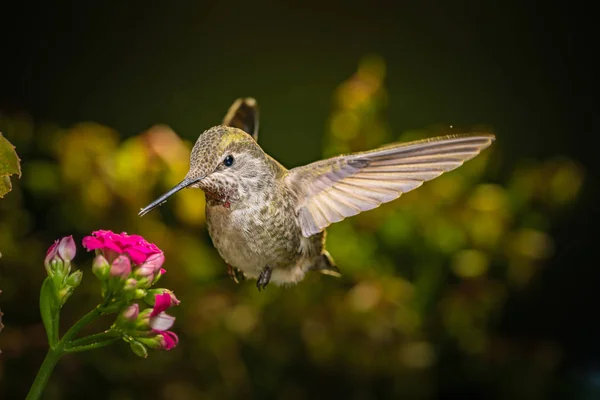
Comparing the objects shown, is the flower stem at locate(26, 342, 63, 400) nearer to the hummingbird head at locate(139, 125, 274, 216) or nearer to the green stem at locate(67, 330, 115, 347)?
the green stem at locate(67, 330, 115, 347)

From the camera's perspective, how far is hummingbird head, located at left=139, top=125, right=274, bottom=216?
1.30ft

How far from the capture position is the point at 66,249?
0.54m

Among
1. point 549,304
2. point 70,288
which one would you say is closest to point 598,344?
point 549,304

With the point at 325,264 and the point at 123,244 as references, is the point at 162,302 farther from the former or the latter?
the point at 325,264

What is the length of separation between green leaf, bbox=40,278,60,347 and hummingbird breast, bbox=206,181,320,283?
117mm

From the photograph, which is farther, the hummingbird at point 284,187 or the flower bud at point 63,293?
the flower bud at point 63,293

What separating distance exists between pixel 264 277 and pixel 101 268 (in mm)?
117

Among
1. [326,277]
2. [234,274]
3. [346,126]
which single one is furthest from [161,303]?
[326,277]

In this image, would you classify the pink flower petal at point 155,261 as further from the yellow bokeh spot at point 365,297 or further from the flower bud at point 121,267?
the yellow bokeh spot at point 365,297

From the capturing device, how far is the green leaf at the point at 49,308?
51 cm

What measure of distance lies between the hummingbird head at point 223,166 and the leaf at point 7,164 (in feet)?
0.37

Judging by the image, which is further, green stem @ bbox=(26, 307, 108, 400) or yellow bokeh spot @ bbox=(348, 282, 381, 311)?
yellow bokeh spot @ bbox=(348, 282, 381, 311)

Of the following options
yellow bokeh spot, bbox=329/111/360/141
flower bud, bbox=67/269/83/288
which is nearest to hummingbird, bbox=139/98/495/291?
flower bud, bbox=67/269/83/288

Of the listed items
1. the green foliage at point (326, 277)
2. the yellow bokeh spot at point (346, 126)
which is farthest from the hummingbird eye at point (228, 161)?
the yellow bokeh spot at point (346, 126)
